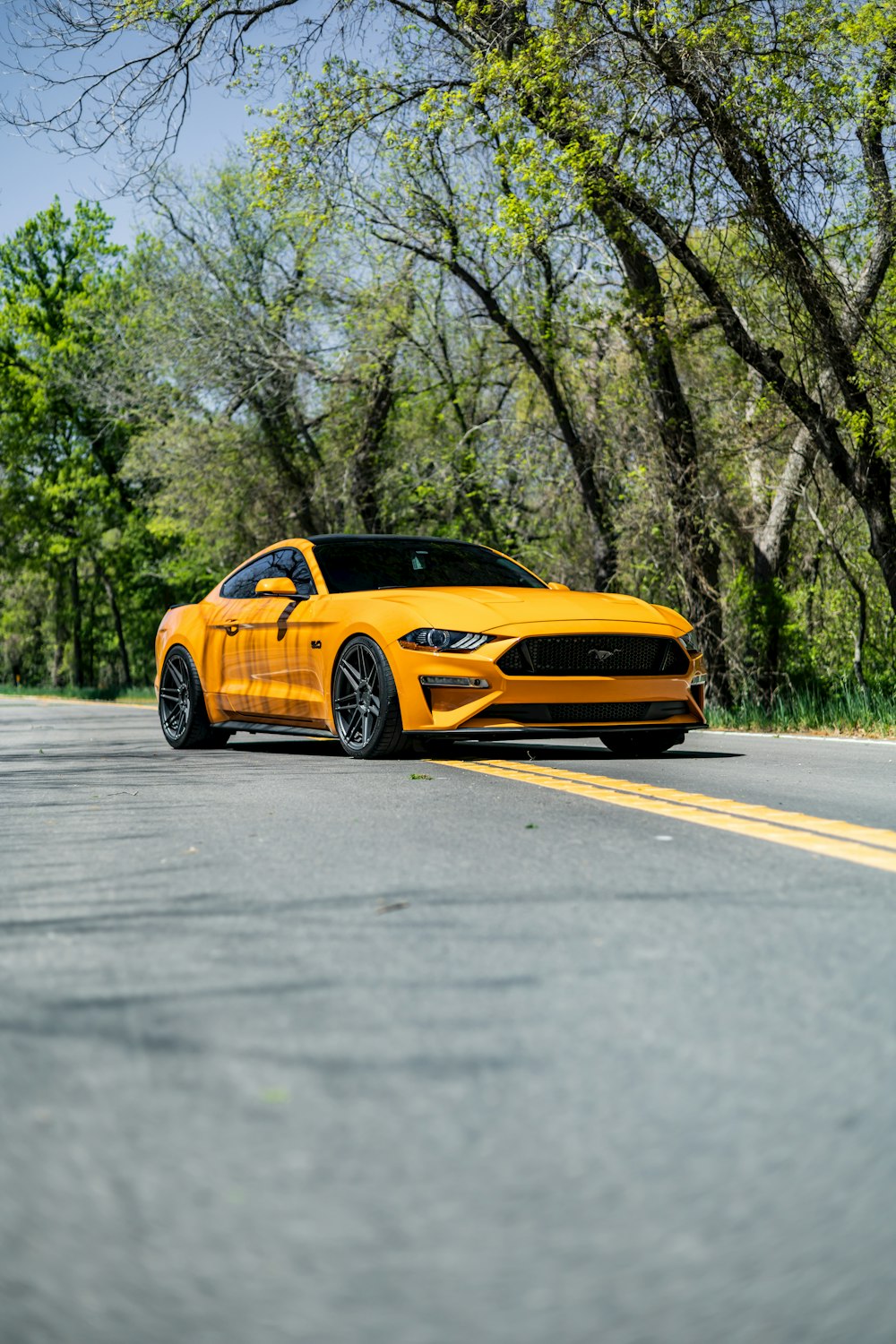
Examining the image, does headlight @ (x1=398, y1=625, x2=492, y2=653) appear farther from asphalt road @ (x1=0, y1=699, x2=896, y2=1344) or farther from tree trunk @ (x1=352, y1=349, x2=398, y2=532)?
tree trunk @ (x1=352, y1=349, x2=398, y2=532)

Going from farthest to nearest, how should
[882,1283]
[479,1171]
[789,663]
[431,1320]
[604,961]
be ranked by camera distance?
[789,663] < [604,961] < [479,1171] < [882,1283] < [431,1320]

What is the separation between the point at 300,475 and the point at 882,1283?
94.5 feet

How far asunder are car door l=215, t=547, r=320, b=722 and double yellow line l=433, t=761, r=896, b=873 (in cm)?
215

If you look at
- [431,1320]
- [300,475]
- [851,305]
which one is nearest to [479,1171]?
[431,1320]

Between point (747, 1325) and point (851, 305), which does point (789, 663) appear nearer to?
point (851, 305)

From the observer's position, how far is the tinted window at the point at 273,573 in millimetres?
11117

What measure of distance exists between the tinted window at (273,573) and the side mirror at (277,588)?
0.05m

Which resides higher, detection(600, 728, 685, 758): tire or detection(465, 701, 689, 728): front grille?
detection(465, 701, 689, 728): front grille

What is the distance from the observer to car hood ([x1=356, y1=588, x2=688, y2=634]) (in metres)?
9.53

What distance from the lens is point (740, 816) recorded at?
21.7 ft

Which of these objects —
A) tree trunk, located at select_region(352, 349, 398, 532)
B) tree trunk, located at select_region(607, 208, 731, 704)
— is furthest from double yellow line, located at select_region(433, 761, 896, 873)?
tree trunk, located at select_region(352, 349, 398, 532)

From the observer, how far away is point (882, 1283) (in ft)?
6.88

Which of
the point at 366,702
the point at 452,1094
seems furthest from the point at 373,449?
the point at 452,1094

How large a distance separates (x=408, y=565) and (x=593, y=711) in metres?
2.19
